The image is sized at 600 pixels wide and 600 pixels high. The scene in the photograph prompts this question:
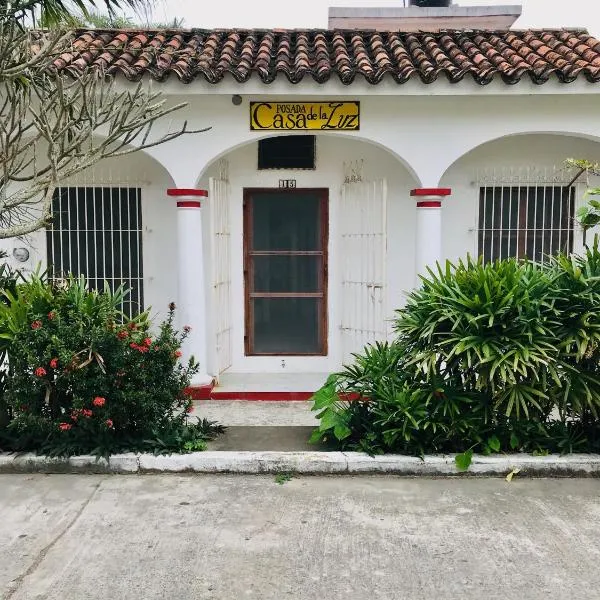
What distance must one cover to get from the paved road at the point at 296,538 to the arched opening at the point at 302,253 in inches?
131

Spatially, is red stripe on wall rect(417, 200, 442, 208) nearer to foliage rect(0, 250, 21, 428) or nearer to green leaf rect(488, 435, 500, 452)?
green leaf rect(488, 435, 500, 452)

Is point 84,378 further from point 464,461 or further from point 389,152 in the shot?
point 389,152

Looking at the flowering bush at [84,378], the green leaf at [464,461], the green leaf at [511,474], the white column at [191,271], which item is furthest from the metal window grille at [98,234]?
the green leaf at [511,474]

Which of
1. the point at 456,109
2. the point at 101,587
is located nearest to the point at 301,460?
the point at 101,587

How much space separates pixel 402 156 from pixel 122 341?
386 cm

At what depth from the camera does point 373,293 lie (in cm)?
798

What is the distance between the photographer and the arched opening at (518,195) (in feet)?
27.6

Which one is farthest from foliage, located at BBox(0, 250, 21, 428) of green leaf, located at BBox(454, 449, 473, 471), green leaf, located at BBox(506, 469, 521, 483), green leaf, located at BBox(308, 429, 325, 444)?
green leaf, located at BBox(506, 469, 521, 483)

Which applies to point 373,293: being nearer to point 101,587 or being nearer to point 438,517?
point 438,517

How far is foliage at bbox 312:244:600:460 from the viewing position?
530 cm

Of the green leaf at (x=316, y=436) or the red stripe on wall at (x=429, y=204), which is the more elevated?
the red stripe on wall at (x=429, y=204)

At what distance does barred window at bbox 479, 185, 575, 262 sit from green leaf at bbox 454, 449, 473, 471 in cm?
365

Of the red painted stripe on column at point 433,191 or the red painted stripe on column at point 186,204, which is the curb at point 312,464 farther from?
the red painted stripe on column at point 433,191

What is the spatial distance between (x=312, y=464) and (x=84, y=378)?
1.89m
